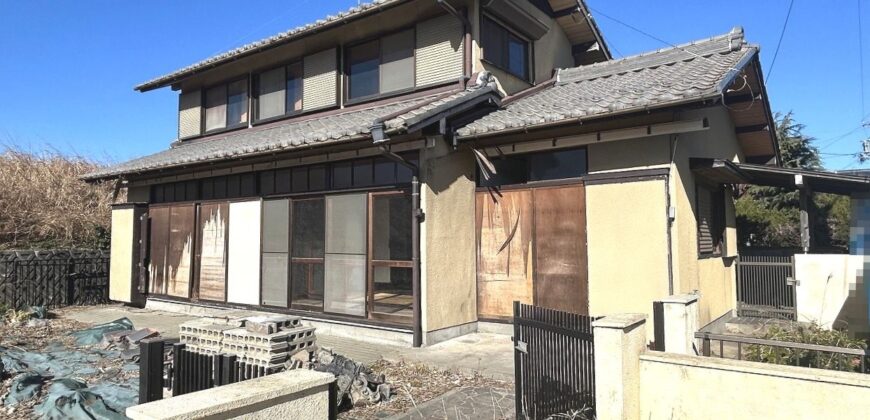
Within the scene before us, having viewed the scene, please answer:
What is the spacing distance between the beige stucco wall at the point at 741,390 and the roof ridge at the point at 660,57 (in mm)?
7498

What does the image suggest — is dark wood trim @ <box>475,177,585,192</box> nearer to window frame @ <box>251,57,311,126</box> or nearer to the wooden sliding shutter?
the wooden sliding shutter

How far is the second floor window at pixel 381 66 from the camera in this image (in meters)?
10.8

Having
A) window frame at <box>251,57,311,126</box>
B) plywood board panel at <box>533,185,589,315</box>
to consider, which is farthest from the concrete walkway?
window frame at <box>251,57,311,126</box>

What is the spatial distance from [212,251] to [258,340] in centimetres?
656

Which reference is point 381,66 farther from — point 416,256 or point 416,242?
point 416,256

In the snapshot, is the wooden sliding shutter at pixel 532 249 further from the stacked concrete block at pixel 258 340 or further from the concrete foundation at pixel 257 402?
the concrete foundation at pixel 257 402

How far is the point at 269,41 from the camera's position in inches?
491

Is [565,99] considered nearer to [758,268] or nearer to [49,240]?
[758,268]

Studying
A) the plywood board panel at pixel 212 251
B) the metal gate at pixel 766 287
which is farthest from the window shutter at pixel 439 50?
the metal gate at pixel 766 287

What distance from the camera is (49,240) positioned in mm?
17234

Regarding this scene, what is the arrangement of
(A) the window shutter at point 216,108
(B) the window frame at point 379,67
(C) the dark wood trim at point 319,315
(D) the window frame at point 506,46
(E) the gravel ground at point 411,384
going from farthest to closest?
1. (A) the window shutter at point 216,108
2. (B) the window frame at point 379,67
3. (D) the window frame at point 506,46
4. (C) the dark wood trim at point 319,315
5. (E) the gravel ground at point 411,384

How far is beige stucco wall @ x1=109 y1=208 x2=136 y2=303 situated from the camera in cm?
1374

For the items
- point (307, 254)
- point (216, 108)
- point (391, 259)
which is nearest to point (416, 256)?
point (391, 259)

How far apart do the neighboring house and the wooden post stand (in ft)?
14.4
